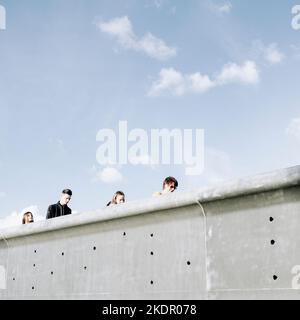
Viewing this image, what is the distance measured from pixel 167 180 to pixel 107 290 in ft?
8.43

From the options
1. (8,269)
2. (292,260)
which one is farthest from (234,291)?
(8,269)

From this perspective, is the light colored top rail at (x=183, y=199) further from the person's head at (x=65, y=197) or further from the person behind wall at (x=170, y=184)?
the person's head at (x=65, y=197)

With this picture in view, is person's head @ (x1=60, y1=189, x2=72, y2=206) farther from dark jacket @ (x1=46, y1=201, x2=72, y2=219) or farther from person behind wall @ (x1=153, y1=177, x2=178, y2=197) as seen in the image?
person behind wall @ (x1=153, y1=177, x2=178, y2=197)

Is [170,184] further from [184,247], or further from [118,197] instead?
[184,247]

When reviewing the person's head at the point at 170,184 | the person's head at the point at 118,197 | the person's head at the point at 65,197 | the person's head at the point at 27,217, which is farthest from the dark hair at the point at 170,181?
the person's head at the point at 27,217

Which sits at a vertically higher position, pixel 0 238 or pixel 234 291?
pixel 0 238

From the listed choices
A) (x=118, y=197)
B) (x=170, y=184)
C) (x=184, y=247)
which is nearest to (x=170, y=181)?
(x=170, y=184)

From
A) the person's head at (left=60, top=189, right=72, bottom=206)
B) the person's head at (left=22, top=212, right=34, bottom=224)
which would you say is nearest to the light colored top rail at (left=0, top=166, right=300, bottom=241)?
the person's head at (left=60, top=189, right=72, bottom=206)

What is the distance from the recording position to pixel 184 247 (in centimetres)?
443

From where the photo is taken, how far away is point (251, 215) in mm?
3975

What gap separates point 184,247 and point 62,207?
14.8 ft

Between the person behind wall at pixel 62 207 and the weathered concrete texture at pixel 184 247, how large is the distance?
241 centimetres

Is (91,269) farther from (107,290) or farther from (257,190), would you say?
(257,190)
